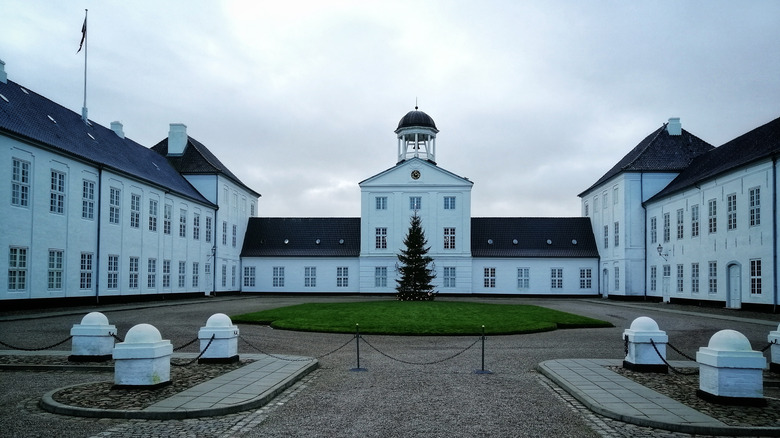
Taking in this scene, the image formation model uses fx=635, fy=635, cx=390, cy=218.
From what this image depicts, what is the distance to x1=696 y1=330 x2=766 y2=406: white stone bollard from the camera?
341 inches

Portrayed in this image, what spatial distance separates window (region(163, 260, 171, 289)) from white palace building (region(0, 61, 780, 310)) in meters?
0.11

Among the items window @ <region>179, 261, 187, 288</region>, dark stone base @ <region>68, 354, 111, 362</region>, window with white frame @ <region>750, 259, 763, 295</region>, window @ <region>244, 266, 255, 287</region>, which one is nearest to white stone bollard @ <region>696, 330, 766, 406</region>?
dark stone base @ <region>68, 354, 111, 362</region>

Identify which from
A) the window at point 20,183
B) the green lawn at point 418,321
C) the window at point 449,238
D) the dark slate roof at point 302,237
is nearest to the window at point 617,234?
the window at point 449,238

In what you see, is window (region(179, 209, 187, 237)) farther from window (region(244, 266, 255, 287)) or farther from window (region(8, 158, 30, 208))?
window (region(8, 158, 30, 208))

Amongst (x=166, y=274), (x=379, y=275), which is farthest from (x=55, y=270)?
(x=379, y=275)

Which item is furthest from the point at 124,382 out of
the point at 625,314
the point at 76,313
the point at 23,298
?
the point at 625,314

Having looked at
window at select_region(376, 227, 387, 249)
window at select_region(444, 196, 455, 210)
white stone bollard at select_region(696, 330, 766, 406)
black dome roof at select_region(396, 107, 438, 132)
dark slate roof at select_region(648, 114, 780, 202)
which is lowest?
white stone bollard at select_region(696, 330, 766, 406)

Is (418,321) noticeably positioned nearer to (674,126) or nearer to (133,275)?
(133,275)

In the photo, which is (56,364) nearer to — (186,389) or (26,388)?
(26,388)

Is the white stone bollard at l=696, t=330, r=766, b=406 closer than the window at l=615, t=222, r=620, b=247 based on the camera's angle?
Yes

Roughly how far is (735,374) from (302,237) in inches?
1813

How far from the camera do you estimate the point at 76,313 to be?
2455 centimetres

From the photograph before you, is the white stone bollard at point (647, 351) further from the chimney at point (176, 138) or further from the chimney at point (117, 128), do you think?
the chimney at point (176, 138)

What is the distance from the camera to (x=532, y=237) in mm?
51594
